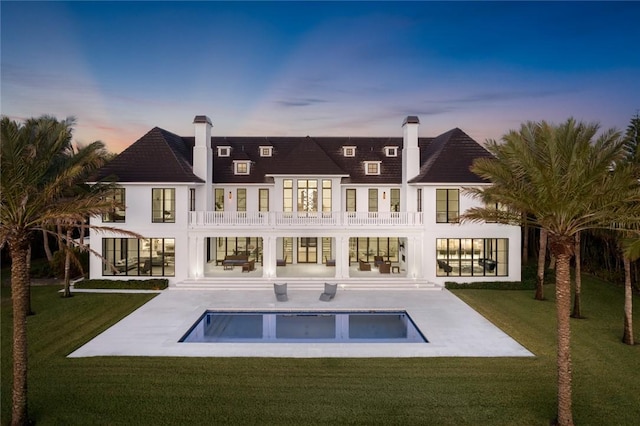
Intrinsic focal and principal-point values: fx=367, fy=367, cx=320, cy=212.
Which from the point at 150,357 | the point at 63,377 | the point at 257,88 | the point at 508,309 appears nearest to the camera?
the point at 63,377

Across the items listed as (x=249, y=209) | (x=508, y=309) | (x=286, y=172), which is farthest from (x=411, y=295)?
(x=249, y=209)

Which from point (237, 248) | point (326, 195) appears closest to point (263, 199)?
point (237, 248)

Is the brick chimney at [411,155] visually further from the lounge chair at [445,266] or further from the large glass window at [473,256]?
the lounge chair at [445,266]

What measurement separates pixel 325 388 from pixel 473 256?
1610 centimetres

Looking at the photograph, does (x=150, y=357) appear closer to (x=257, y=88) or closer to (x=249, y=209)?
(x=249, y=209)

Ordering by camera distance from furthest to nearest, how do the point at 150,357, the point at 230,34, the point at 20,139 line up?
the point at 230,34, the point at 150,357, the point at 20,139

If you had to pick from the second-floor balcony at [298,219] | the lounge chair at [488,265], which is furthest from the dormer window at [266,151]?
the lounge chair at [488,265]

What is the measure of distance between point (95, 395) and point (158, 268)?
1399 cm

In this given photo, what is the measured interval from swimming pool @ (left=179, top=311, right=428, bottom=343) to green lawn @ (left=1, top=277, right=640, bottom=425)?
2379 millimetres

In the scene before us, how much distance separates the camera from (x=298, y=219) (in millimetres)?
23219

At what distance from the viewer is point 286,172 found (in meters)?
24.9

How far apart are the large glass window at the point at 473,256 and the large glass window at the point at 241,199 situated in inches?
547

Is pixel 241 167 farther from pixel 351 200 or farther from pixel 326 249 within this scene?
pixel 326 249

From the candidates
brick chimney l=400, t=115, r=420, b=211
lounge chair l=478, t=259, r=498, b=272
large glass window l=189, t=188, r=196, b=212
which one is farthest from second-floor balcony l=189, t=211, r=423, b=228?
lounge chair l=478, t=259, r=498, b=272
